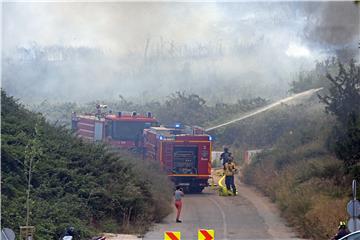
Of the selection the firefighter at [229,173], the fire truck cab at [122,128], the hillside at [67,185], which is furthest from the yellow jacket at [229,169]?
the fire truck cab at [122,128]

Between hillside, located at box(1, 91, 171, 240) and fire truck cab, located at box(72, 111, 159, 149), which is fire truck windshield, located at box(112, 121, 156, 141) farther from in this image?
hillside, located at box(1, 91, 171, 240)

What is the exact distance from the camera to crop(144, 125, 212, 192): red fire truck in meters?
27.0

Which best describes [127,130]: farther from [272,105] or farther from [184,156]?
[272,105]

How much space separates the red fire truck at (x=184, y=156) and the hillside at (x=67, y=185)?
3.19 metres

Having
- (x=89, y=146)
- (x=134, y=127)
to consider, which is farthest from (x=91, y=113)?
(x=89, y=146)

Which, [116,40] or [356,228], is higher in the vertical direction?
[116,40]

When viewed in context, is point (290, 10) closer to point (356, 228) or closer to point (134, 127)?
point (134, 127)


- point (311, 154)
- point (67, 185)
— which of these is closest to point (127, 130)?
point (311, 154)

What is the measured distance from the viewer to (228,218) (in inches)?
893

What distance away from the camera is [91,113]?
106 feet

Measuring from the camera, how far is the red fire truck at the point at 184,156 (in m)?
27.0

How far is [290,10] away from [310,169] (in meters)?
15.0

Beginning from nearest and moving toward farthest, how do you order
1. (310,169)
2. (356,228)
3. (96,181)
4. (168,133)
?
(356,228) < (96,181) < (310,169) < (168,133)

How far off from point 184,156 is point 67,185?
29.1 feet
